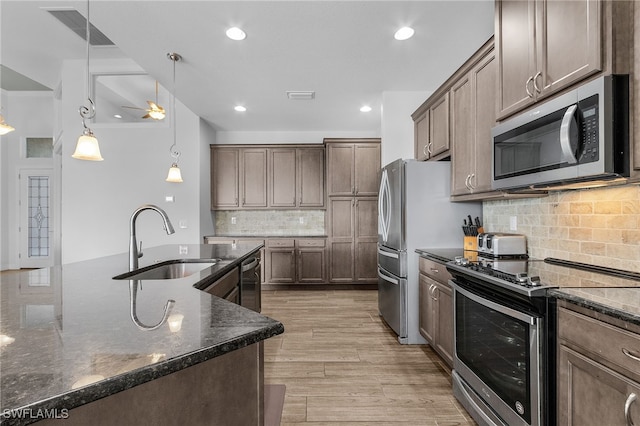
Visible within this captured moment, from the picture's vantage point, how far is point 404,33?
8.82 ft

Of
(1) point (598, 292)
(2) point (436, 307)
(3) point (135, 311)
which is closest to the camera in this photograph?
(3) point (135, 311)

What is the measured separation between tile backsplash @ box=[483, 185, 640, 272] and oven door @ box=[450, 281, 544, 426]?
0.71m

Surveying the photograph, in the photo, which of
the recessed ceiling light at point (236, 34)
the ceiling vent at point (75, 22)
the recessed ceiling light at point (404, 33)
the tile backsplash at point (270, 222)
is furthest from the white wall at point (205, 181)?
the recessed ceiling light at point (404, 33)

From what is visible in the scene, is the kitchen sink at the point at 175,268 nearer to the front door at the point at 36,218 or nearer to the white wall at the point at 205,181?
the white wall at the point at 205,181

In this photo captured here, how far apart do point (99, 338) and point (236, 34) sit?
2.66 metres

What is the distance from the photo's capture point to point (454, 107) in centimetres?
277

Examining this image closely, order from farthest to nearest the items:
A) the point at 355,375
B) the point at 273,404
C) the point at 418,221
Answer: the point at 418,221 < the point at 355,375 < the point at 273,404

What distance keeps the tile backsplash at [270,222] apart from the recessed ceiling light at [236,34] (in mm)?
3377

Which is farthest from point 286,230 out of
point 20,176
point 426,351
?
point 20,176

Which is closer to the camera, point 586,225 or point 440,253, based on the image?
point 586,225

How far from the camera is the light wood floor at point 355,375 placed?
1.95 m

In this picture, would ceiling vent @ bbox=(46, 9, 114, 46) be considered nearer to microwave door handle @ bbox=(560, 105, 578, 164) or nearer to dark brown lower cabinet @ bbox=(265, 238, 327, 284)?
dark brown lower cabinet @ bbox=(265, 238, 327, 284)

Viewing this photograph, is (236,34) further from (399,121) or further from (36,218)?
(36,218)

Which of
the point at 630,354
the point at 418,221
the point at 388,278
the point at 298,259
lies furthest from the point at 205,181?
the point at 630,354
